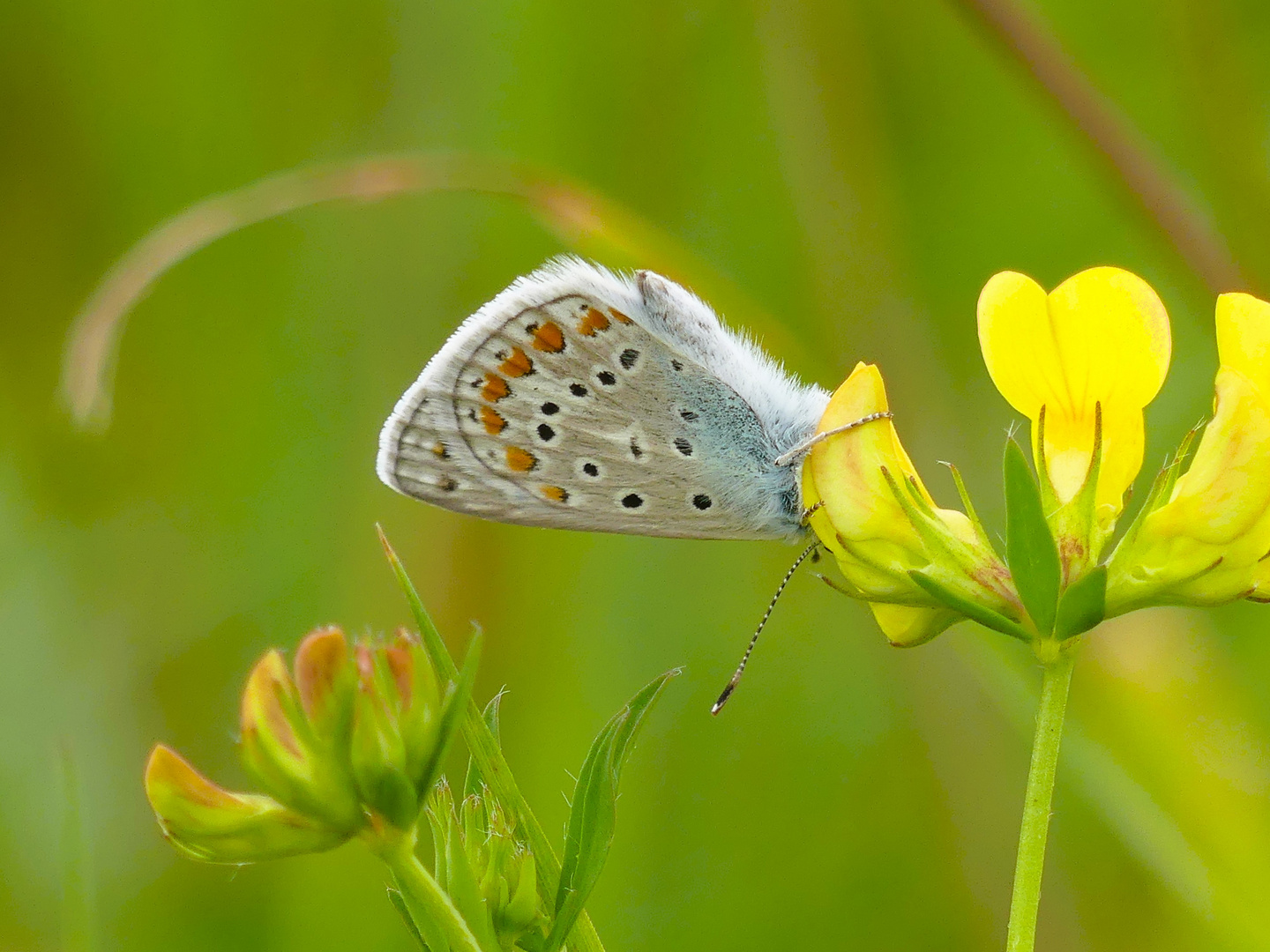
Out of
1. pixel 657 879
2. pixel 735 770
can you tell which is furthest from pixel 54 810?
pixel 735 770

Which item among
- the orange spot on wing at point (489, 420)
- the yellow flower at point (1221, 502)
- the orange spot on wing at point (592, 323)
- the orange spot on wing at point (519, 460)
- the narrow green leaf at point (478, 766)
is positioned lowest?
the yellow flower at point (1221, 502)

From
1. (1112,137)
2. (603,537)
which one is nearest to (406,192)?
(603,537)

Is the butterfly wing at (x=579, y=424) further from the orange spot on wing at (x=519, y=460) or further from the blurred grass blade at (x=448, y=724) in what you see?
the blurred grass blade at (x=448, y=724)

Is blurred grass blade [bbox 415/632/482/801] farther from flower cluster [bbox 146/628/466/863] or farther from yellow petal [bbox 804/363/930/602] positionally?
yellow petal [bbox 804/363/930/602]

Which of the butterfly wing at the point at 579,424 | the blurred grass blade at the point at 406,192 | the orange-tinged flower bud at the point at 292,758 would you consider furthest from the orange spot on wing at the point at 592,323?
the orange-tinged flower bud at the point at 292,758

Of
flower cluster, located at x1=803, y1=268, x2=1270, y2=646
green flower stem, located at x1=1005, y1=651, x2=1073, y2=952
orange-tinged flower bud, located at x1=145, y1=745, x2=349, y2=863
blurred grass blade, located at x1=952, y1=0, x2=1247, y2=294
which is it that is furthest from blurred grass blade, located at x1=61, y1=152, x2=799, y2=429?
green flower stem, located at x1=1005, y1=651, x2=1073, y2=952
